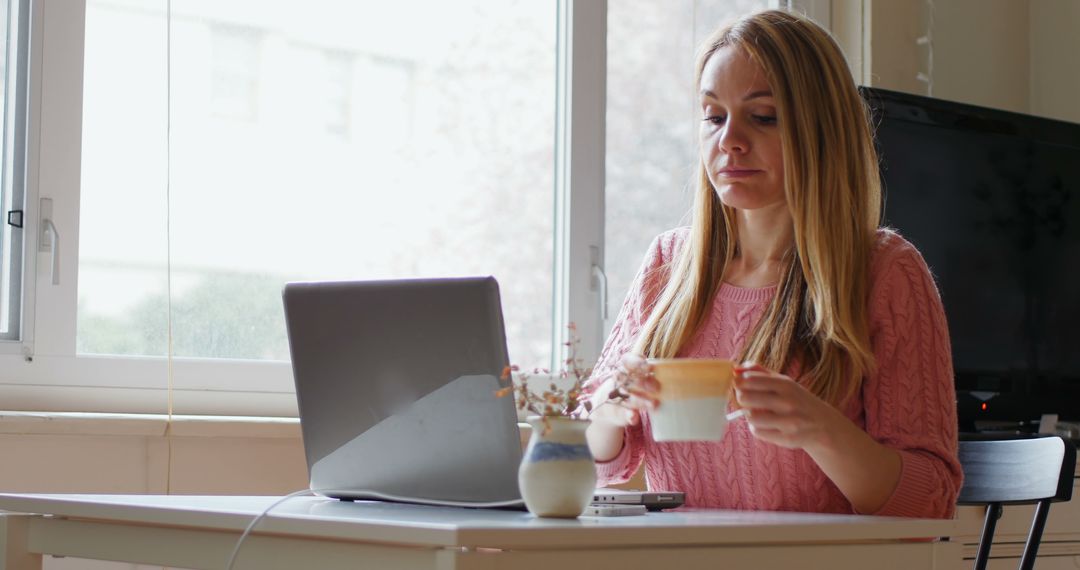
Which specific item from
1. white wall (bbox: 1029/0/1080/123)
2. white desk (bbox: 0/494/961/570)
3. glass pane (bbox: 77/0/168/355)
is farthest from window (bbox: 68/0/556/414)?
white wall (bbox: 1029/0/1080/123)

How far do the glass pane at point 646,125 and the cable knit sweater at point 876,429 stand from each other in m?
1.27

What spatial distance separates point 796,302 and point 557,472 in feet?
2.00

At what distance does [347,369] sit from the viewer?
1.36 meters

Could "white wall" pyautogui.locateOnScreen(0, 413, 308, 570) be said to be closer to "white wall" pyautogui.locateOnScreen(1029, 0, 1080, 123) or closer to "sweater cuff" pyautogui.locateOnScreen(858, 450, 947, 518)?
"sweater cuff" pyautogui.locateOnScreen(858, 450, 947, 518)

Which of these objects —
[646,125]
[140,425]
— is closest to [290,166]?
[140,425]

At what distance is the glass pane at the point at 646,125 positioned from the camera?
3.09 metres

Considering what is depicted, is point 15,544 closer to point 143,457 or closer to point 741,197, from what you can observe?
point 143,457

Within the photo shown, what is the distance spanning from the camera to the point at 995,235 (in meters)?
3.03

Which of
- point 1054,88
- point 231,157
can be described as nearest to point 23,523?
point 231,157

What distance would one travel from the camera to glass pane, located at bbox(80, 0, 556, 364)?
2525 mm

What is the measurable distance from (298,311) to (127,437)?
1.01 metres

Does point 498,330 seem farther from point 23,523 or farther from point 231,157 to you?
point 231,157

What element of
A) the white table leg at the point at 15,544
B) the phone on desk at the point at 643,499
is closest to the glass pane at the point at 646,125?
the phone on desk at the point at 643,499

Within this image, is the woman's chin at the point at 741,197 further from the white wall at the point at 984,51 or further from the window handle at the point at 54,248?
the white wall at the point at 984,51
